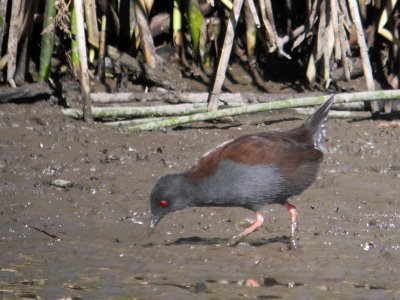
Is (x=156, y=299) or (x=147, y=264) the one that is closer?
(x=156, y=299)

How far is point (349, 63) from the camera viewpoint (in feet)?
30.7

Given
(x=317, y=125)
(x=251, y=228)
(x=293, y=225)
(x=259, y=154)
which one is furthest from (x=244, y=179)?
(x=317, y=125)

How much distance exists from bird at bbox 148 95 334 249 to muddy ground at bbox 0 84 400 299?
31 cm

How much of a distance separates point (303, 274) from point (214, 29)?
4162 millimetres

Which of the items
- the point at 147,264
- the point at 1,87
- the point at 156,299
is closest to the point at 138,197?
the point at 147,264

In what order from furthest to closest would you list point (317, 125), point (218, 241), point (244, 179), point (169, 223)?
1. point (169, 223)
2. point (317, 125)
3. point (218, 241)
4. point (244, 179)

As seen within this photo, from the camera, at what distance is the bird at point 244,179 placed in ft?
21.4

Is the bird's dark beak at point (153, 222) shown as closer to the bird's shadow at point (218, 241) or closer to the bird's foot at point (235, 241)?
the bird's shadow at point (218, 241)

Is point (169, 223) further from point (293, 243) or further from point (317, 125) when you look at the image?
point (317, 125)

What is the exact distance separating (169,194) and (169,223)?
0.65 metres

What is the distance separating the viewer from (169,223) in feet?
23.6

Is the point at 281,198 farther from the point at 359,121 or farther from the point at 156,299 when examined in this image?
the point at 359,121

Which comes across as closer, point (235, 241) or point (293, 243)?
point (293, 243)

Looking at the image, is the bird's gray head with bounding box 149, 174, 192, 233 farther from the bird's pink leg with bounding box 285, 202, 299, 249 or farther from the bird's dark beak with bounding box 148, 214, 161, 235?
the bird's pink leg with bounding box 285, 202, 299, 249
